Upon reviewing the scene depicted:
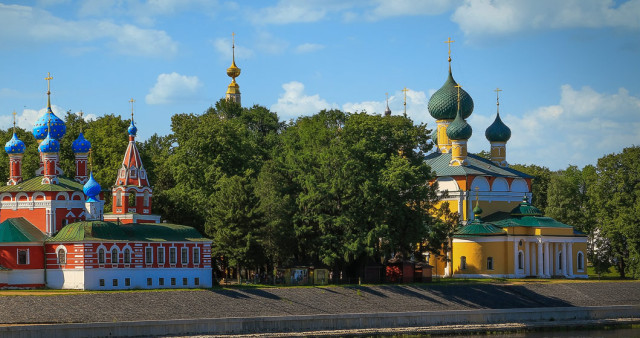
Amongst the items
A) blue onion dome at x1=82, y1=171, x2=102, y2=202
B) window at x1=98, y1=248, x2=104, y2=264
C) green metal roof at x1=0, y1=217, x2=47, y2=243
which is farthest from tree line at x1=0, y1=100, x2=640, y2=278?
green metal roof at x1=0, y1=217, x2=47, y2=243

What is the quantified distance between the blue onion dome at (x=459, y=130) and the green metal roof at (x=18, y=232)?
104 feet

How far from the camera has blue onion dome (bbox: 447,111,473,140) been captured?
78.6 m

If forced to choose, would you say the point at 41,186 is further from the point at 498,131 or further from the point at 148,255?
the point at 498,131

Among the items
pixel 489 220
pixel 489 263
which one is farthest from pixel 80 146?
pixel 489 220

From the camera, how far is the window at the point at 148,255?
58.1 metres

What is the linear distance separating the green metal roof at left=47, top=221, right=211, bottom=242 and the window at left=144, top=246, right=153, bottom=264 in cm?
46

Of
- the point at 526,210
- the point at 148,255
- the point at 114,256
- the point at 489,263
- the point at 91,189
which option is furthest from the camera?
the point at 526,210

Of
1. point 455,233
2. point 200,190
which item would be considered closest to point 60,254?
point 200,190

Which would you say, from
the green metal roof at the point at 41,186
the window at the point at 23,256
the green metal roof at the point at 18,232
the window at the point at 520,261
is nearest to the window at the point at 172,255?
the green metal roof at the point at 41,186

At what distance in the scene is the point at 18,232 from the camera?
5653 cm

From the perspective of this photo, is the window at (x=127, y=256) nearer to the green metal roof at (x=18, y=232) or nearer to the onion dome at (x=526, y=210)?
the green metal roof at (x=18, y=232)

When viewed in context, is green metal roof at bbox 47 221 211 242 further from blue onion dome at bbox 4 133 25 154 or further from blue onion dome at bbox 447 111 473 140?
blue onion dome at bbox 447 111 473 140

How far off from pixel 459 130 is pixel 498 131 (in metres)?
6.25

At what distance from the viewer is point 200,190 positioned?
7150 centimetres
